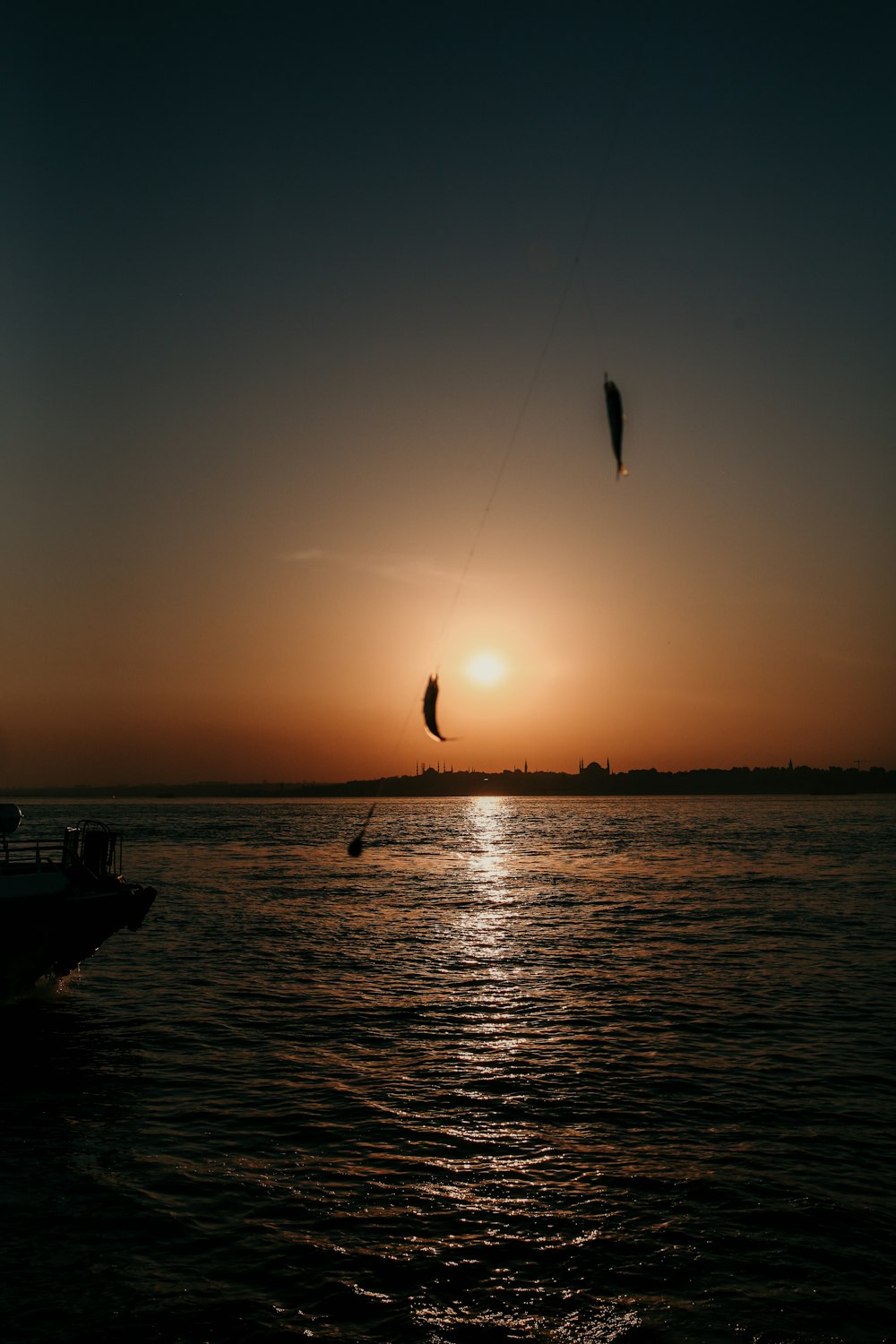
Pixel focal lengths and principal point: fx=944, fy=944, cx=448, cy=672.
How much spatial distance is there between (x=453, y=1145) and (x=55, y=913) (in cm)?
1105

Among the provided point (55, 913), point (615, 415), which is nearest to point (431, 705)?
point (615, 415)

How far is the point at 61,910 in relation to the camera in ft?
63.7

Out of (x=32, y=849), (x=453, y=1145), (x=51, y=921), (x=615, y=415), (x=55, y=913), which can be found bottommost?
(x=453, y=1145)

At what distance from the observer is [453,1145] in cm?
1190

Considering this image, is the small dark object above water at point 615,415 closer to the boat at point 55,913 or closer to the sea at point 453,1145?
the sea at point 453,1145

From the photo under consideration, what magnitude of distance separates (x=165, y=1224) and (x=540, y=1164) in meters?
4.29

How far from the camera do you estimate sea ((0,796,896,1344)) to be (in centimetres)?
824

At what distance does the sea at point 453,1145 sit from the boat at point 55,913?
35.8 inches

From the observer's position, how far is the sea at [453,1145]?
8242mm

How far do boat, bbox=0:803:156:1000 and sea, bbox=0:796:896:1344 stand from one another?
2.98 ft

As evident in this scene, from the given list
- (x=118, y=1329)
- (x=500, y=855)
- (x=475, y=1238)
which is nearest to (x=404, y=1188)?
(x=475, y=1238)

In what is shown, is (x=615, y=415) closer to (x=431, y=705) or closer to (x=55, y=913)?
(x=431, y=705)

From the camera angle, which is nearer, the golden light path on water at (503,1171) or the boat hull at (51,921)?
the golden light path on water at (503,1171)

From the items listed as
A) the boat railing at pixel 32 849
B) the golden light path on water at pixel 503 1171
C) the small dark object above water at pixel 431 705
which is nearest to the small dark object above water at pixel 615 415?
the small dark object above water at pixel 431 705
